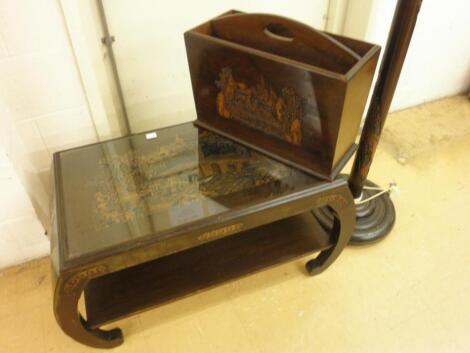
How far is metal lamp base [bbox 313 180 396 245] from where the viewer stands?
1277 millimetres

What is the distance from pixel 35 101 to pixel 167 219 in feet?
1.67

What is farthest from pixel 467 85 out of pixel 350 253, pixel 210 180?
pixel 210 180

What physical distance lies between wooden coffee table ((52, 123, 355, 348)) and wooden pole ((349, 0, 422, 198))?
0.22 meters

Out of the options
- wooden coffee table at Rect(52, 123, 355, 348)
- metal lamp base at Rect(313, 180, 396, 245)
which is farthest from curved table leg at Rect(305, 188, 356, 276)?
metal lamp base at Rect(313, 180, 396, 245)

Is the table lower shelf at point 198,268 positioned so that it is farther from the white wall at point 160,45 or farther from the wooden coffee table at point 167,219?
the white wall at point 160,45

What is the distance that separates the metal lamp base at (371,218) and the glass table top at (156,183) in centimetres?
37

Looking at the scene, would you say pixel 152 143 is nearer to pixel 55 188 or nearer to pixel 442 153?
pixel 55 188

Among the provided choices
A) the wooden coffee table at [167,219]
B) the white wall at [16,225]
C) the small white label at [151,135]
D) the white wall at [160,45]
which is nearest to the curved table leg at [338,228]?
the wooden coffee table at [167,219]

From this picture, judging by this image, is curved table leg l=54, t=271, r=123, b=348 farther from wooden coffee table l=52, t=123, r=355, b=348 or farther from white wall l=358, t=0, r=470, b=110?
white wall l=358, t=0, r=470, b=110

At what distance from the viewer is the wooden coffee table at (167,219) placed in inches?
31.9

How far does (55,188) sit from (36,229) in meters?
0.36

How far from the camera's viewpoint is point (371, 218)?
52.4 inches

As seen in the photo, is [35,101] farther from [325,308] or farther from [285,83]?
[325,308]

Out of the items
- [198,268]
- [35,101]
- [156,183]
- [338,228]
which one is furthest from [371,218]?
[35,101]
